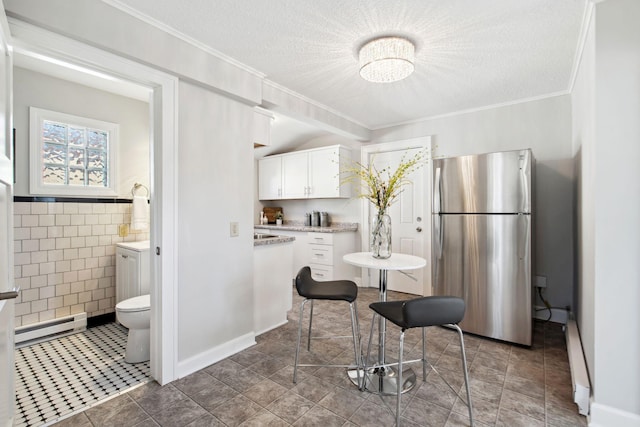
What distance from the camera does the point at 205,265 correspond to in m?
2.23

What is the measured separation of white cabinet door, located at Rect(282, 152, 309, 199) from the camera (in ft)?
16.0

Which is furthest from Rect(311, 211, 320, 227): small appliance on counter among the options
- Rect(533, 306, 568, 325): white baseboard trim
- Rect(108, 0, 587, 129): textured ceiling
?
Rect(533, 306, 568, 325): white baseboard trim

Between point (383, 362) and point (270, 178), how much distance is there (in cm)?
399

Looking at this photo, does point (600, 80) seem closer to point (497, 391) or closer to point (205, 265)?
point (497, 391)

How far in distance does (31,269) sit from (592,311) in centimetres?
418

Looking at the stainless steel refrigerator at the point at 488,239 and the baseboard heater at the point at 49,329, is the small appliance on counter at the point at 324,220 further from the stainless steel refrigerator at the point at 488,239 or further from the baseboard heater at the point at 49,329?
A: the baseboard heater at the point at 49,329

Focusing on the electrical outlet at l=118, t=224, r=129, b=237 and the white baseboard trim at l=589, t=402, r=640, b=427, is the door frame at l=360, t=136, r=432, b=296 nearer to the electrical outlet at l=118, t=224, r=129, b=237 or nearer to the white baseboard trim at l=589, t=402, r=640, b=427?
the white baseboard trim at l=589, t=402, r=640, b=427

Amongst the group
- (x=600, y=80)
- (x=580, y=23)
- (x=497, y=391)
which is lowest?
(x=497, y=391)

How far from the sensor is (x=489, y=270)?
261cm

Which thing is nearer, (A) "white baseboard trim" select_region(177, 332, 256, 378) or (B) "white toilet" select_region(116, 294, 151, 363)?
(A) "white baseboard trim" select_region(177, 332, 256, 378)

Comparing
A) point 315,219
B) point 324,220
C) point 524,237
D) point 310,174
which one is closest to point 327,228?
point 324,220

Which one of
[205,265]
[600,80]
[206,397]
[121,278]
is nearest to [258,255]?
[205,265]

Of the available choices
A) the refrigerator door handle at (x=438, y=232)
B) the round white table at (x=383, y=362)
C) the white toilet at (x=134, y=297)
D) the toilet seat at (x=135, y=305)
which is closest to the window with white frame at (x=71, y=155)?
the white toilet at (x=134, y=297)

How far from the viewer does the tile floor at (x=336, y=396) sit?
1.65 meters
